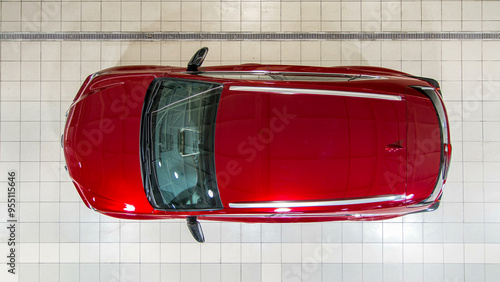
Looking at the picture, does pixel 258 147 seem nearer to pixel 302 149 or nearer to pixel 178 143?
pixel 302 149

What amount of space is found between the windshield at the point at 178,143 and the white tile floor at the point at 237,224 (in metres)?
1.25

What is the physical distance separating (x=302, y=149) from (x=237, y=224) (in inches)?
66.6

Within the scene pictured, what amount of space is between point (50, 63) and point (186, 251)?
2.98 meters

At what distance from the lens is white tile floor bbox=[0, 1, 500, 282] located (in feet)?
11.9

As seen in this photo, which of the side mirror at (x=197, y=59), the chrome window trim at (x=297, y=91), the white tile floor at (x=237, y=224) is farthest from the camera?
the white tile floor at (x=237, y=224)

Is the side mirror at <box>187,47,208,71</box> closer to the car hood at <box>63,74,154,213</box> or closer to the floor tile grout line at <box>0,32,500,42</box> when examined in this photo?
the car hood at <box>63,74,154,213</box>

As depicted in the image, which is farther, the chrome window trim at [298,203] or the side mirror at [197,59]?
the side mirror at [197,59]

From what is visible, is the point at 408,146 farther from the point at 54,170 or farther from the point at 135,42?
the point at 54,170

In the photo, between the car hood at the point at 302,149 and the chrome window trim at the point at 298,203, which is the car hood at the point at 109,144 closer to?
the car hood at the point at 302,149

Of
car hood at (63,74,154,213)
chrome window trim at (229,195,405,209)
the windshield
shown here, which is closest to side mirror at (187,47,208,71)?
the windshield

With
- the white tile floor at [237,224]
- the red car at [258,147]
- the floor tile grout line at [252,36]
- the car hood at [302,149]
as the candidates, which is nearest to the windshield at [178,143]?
the red car at [258,147]

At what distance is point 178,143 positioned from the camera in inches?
101

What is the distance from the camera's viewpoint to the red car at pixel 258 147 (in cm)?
244

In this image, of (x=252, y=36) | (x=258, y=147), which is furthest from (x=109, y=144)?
(x=252, y=36)
